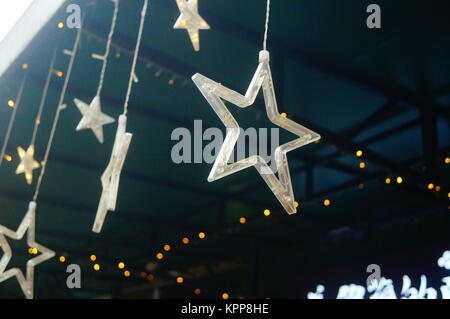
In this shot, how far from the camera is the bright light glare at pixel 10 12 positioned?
120 inches

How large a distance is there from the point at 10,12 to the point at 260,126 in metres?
2.30

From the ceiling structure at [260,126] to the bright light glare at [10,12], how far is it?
0.82 feet

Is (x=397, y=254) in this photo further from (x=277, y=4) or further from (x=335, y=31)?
(x=277, y=4)

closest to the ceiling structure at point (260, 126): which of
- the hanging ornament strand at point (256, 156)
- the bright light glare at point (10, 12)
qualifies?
the bright light glare at point (10, 12)

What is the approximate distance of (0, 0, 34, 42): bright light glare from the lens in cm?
304

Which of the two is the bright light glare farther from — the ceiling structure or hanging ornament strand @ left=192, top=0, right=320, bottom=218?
hanging ornament strand @ left=192, top=0, right=320, bottom=218

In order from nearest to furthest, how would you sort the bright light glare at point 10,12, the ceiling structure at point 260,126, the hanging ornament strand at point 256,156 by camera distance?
the hanging ornament strand at point 256,156 < the bright light glare at point 10,12 < the ceiling structure at point 260,126

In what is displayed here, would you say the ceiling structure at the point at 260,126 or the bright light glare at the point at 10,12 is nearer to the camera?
the bright light glare at the point at 10,12

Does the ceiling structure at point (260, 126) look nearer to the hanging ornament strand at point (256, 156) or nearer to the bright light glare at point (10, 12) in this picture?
the bright light glare at point (10, 12)

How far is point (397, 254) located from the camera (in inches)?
232

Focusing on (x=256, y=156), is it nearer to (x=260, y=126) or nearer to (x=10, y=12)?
(x=10, y=12)

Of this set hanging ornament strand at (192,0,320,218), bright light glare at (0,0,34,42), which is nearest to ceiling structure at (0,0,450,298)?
bright light glare at (0,0,34,42)
